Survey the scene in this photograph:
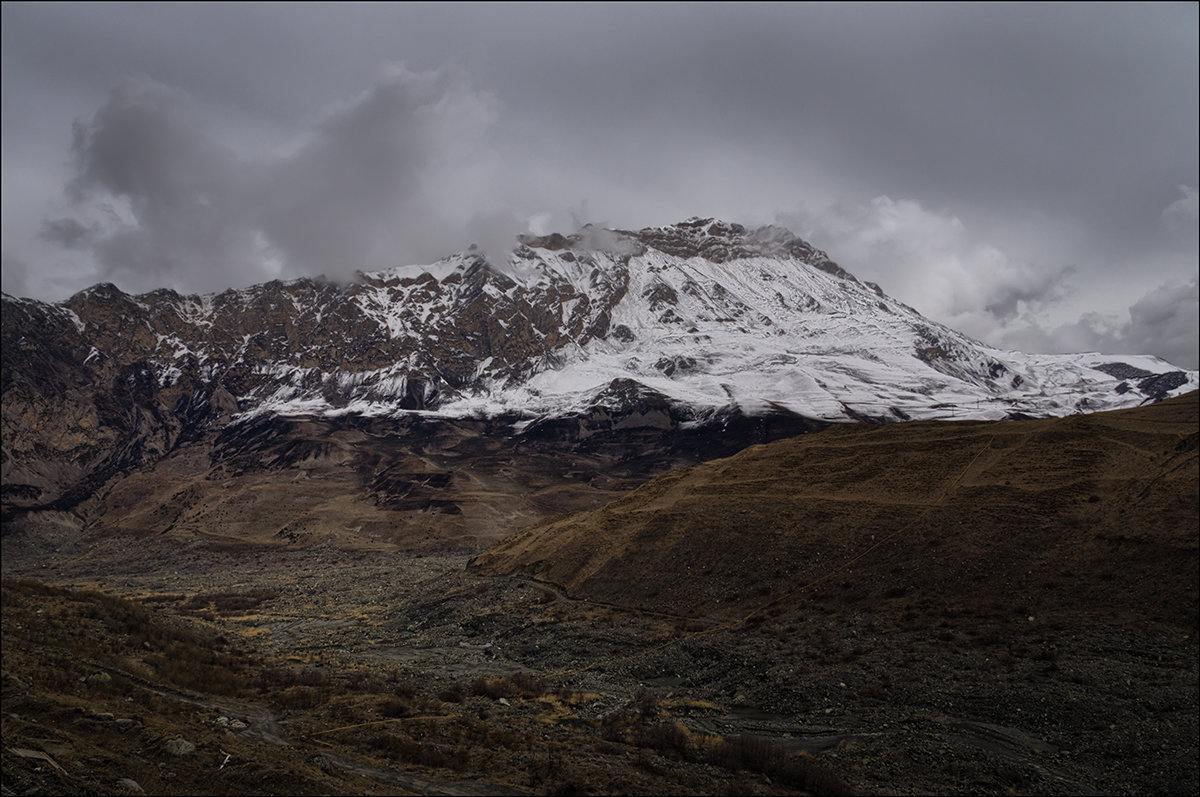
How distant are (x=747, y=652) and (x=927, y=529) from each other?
13.2 meters

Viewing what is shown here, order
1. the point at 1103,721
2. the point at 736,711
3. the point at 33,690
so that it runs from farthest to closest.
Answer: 1. the point at 736,711
2. the point at 1103,721
3. the point at 33,690

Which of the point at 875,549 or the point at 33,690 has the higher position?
the point at 875,549

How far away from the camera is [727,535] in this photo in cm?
4000

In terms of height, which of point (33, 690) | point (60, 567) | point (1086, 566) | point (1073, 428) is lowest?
point (60, 567)

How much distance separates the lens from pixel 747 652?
91.7 feet

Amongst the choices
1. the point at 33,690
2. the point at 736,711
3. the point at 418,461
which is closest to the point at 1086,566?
the point at 736,711

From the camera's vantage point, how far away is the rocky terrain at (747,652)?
1568 cm

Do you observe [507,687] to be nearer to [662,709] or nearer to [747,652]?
[662,709]

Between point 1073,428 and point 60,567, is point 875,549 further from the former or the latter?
point 60,567

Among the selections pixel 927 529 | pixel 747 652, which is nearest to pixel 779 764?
pixel 747 652

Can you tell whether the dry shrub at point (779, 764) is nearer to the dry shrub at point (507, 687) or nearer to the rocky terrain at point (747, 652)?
the rocky terrain at point (747, 652)

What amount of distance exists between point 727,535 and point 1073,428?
2273 centimetres

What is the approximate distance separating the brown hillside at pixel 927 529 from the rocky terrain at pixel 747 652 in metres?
0.19

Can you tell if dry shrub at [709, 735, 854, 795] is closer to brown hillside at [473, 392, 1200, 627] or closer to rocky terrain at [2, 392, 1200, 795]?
rocky terrain at [2, 392, 1200, 795]
